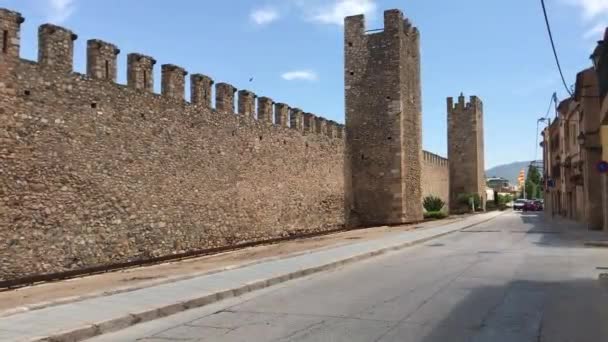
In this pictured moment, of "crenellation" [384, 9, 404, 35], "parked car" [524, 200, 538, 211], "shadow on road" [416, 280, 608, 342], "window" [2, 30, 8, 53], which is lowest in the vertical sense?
"shadow on road" [416, 280, 608, 342]

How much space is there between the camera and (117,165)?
15031 millimetres

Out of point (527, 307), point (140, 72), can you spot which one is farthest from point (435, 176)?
point (527, 307)

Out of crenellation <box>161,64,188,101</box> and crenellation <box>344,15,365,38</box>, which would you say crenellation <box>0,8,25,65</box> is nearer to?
crenellation <box>161,64,188,101</box>

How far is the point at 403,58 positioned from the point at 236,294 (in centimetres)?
2261

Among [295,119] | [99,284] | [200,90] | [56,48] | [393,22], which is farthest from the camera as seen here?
[393,22]

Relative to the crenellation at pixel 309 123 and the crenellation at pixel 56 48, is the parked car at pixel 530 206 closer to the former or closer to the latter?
the crenellation at pixel 309 123

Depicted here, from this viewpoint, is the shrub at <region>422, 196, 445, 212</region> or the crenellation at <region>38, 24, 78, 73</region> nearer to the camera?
the crenellation at <region>38, 24, 78, 73</region>

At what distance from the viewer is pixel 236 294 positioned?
948 centimetres

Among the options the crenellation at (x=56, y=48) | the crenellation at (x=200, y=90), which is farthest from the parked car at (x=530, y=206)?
the crenellation at (x=56, y=48)

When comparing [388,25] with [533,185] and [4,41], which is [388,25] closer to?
[4,41]

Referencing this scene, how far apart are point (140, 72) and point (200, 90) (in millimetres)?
2753

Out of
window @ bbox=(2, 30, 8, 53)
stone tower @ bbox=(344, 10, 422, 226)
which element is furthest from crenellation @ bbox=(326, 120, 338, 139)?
window @ bbox=(2, 30, 8, 53)

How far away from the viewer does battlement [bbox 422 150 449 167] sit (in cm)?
4364

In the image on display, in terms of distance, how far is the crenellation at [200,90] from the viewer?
18203 millimetres
